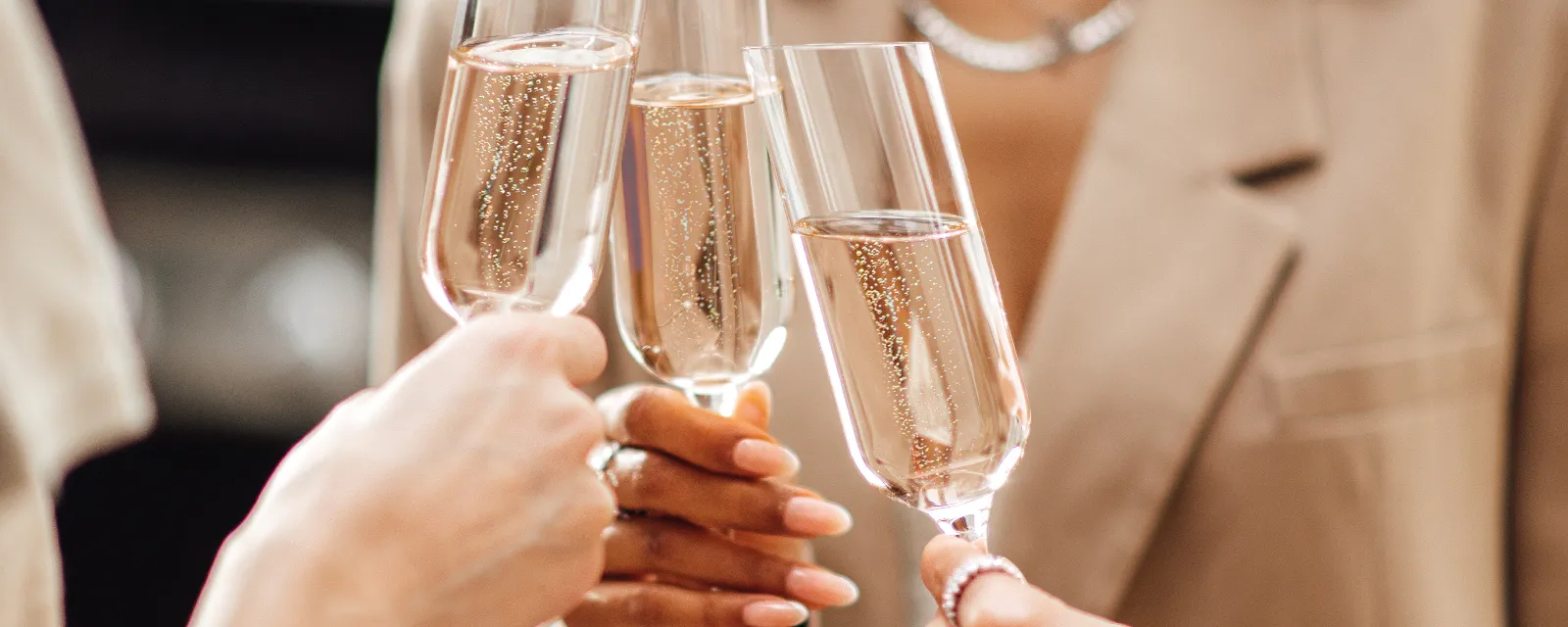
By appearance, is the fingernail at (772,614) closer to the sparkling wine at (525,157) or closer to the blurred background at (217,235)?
the sparkling wine at (525,157)

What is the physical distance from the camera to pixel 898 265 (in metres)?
0.53

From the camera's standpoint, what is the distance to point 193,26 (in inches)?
78.0

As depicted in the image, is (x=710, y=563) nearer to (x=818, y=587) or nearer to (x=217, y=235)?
(x=818, y=587)

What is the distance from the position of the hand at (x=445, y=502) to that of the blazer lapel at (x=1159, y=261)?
0.44 metres

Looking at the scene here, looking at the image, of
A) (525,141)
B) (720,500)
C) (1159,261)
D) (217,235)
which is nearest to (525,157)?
(525,141)

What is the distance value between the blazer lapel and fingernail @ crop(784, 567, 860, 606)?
12.3 inches

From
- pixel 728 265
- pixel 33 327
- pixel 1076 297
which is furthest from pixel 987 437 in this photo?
pixel 33 327

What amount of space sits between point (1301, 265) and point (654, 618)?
501 millimetres

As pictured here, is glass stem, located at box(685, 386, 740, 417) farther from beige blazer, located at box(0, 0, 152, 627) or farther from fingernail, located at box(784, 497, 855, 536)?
beige blazer, located at box(0, 0, 152, 627)

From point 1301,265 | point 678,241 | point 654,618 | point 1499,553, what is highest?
point 678,241

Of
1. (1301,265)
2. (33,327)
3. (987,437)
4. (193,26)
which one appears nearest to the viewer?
(987,437)

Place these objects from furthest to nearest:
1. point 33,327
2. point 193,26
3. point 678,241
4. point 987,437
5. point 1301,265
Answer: point 193,26
point 33,327
point 1301,265
point 678,241
point 987,437

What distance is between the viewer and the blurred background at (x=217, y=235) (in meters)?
1.98

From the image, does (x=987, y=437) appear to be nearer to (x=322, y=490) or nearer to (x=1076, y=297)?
(x=322, y=490)
